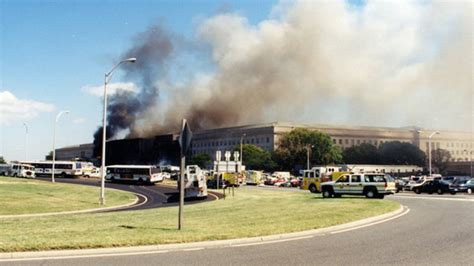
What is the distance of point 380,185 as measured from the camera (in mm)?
30609

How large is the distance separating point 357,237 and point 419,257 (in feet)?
10.0

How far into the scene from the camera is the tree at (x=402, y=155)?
455ft

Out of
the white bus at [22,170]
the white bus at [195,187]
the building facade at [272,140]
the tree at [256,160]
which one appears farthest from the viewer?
the tree at [256,160]

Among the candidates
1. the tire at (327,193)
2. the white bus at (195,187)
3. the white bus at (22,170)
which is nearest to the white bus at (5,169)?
the white bus at (22,170)

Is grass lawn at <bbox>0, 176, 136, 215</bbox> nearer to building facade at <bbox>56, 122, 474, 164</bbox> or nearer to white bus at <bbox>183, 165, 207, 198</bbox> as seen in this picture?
white bus at <bbox>183, 165, 207, 198</bbox>

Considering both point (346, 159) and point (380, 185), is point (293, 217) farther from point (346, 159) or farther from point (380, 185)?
point (346, 159)

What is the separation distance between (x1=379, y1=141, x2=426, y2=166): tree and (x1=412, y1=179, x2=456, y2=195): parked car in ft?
322

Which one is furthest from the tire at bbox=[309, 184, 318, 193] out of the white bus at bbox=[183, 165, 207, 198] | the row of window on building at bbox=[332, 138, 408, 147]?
the row of window on building at bbox=[332, 138, 408, 147]

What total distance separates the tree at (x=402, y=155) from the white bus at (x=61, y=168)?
92.5m

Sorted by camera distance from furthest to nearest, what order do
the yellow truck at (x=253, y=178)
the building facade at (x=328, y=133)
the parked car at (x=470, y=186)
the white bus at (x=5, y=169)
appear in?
the building facade at (x=328, y=133), the white bus at (x=5, y=169), the yellow truck at (x=253, y=178), the parked car at (x=470, y=186)

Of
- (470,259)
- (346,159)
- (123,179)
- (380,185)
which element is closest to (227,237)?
(470,259)

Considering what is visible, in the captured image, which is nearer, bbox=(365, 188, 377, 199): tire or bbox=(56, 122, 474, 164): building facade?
bbox=(365, 188, 377, 199): tire

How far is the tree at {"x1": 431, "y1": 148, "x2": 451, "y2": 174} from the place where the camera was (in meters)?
129

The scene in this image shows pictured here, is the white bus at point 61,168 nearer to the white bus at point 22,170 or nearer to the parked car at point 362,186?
the white bus at point 22,170
